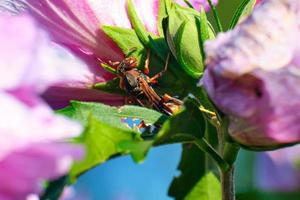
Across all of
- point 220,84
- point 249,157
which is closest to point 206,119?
point 220,84

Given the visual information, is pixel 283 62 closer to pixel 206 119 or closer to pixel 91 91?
pixel 206 119

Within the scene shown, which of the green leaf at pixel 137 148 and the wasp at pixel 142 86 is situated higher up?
the green leaf at pixel 137 148

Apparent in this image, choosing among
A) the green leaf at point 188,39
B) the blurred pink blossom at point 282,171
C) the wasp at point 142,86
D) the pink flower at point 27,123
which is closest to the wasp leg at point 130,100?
the wasp at point 142,86

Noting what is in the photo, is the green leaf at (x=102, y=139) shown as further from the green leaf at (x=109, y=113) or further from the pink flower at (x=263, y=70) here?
the pink flower at (x=263, y=70)

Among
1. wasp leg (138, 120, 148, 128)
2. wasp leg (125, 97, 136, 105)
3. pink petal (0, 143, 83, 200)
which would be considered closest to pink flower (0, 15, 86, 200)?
pink petal (0, 143, 83, 200)

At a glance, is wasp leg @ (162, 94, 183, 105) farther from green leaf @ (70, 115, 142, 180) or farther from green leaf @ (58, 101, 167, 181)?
green leaf @ (70, 115, 142, 180)

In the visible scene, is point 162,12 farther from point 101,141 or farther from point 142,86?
point 101,141
